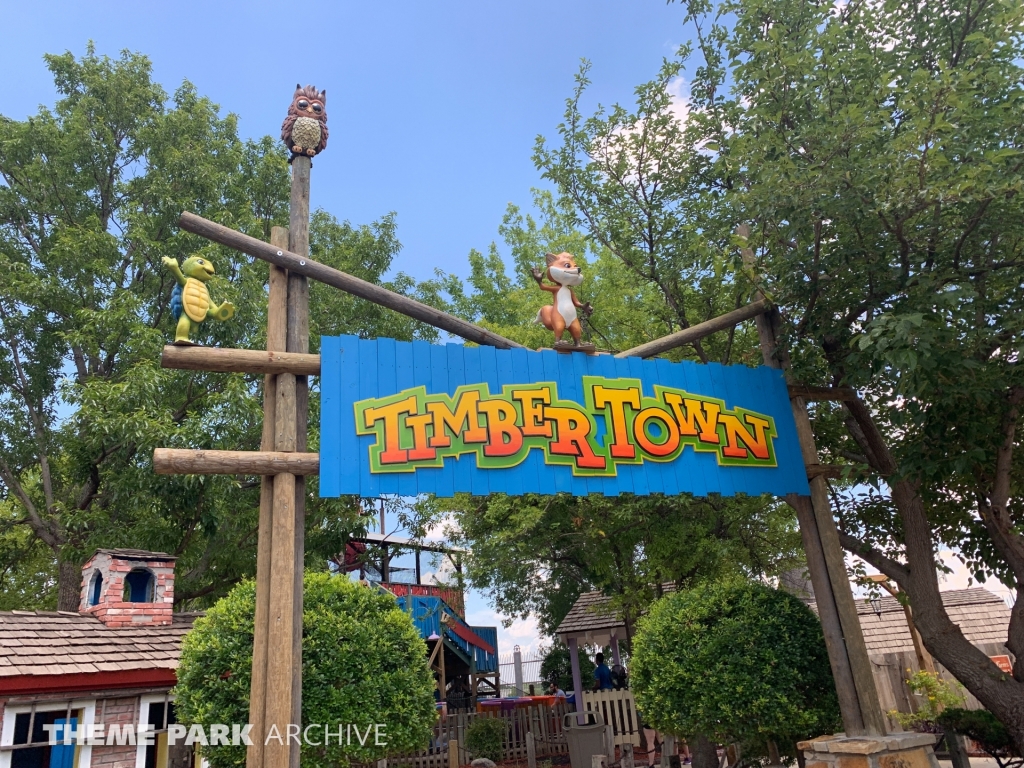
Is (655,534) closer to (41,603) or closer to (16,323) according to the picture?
(16,323)

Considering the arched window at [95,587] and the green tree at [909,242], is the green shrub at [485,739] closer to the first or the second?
the arched window at [95,587]

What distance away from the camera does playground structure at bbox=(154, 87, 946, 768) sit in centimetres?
556

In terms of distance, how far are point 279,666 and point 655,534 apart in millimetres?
7591

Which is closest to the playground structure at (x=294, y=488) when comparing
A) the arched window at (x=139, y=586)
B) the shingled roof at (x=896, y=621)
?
the arched window at (x=139, y=586)

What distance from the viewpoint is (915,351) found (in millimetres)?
6023

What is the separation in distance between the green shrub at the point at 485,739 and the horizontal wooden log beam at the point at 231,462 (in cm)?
Result: 945

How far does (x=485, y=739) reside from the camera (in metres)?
13.5

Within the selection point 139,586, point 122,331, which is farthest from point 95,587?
point 122,331

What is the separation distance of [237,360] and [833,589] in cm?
608

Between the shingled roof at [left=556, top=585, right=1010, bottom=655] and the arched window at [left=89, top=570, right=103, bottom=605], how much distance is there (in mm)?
9841

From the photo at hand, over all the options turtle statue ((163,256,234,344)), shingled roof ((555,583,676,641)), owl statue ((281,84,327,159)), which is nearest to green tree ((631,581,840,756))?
turtle statue ((163,256,234,344))

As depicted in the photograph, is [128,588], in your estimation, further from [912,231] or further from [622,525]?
[912,231]

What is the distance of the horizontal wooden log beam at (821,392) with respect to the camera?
7969mm

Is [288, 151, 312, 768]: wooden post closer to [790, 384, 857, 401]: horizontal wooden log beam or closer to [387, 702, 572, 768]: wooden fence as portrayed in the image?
[790, 384, 857, 401]: horizontal wooden log beam
